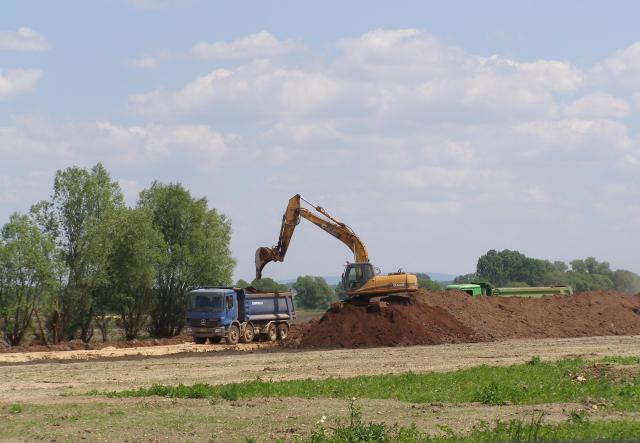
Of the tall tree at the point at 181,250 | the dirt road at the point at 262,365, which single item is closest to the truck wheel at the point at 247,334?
the dirt road at the point at 262,365

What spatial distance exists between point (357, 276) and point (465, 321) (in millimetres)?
5534

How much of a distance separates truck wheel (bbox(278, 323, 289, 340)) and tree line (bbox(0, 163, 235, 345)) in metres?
15.7

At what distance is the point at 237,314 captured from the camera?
4728cm

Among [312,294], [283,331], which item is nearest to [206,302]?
[283,331]

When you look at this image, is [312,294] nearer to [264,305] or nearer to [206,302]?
[264,305]

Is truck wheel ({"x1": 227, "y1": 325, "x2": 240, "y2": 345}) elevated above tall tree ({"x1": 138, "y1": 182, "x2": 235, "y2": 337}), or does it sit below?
below

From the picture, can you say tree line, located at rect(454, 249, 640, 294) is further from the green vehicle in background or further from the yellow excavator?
the yellow excavator

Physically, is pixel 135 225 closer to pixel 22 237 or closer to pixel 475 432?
pixel 22 237

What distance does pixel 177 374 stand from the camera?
30.1 meters

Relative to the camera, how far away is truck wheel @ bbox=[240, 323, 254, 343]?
47.4 metres

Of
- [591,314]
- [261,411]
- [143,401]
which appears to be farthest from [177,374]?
[591,314]

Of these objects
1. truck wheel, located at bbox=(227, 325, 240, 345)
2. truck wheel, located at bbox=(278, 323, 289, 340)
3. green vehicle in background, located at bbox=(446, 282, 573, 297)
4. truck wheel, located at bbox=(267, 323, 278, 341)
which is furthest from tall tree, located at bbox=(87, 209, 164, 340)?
green vehicle in background, located at bbox=(446, 282, 573, 297)

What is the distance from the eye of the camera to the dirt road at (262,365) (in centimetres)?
2759

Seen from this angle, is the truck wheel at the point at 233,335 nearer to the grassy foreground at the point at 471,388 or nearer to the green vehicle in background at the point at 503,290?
the green vehicle in background at the point at 503,290
